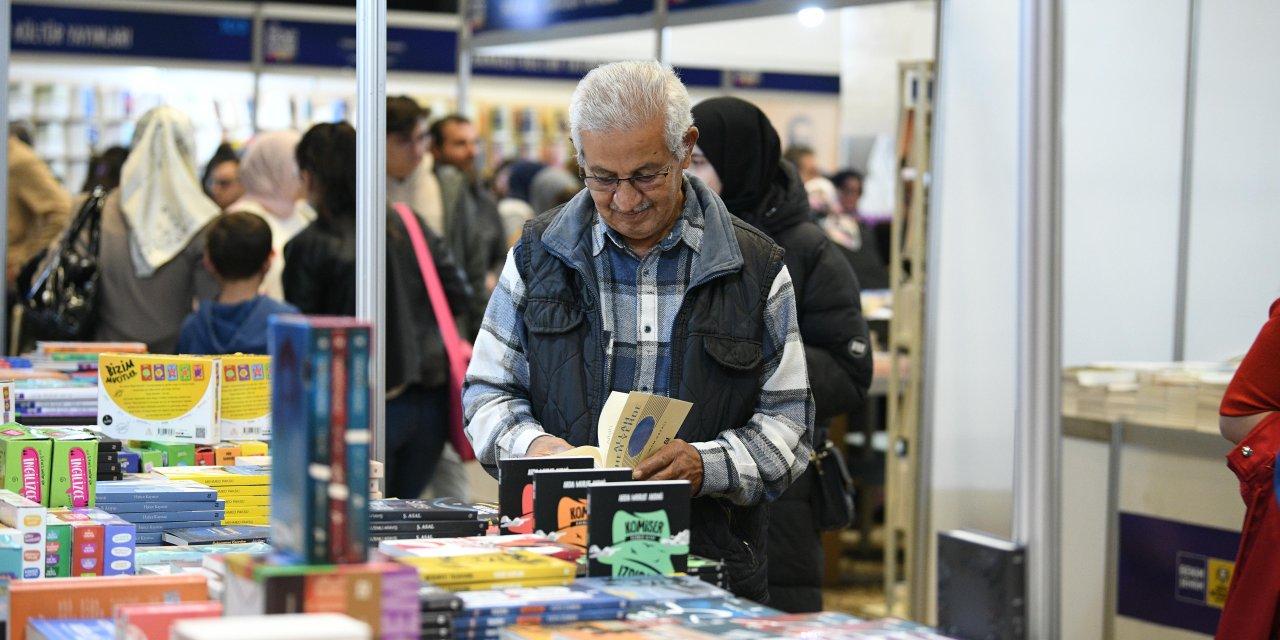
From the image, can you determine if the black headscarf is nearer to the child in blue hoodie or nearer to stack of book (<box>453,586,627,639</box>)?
the child in blue hoodie

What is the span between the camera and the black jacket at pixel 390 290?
4.77 m

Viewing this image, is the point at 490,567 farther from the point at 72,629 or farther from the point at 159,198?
the point at 159,198

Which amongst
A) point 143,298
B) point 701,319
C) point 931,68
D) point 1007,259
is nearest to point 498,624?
point 701,319

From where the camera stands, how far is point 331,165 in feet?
15.6

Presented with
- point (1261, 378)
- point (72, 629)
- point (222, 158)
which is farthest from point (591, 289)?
point (222, 158)

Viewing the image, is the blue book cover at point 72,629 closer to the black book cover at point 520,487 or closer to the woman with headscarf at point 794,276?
the black book cover at point 520,487

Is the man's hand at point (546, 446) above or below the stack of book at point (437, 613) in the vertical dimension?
above

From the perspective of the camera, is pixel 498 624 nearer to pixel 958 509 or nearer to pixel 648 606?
pixel 648 606

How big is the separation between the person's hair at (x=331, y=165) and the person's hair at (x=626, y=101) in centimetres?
245

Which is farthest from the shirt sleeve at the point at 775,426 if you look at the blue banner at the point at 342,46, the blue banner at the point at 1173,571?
the blue banner at the point at 342,46

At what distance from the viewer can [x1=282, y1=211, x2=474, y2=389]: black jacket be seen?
4766 mm

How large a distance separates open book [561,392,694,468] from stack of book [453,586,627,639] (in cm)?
49

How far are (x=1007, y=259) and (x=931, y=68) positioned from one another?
1.04 metres

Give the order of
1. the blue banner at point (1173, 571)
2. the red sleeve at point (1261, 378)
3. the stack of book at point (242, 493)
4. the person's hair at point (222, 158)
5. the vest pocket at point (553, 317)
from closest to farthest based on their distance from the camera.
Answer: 1. the vest pocket at point (553, 317)
2. the stack of book at point (242, 493)
3. the red sleeve at point (1261, 378)
4. the blue banner at point (1173, 571)
5. the person's hair at point (222, 158)
